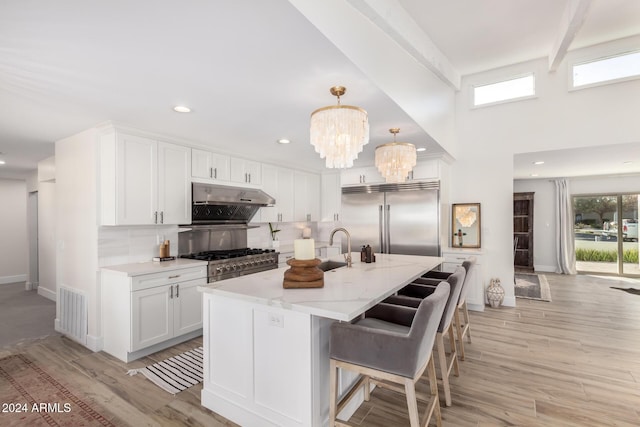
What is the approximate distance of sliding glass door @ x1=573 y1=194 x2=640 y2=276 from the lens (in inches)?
279

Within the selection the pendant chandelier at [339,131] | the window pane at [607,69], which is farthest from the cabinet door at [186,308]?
the window pane at [607,69]

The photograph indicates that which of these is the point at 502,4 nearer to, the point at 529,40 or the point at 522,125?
the point at 529,40

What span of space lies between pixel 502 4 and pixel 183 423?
4.81 metres

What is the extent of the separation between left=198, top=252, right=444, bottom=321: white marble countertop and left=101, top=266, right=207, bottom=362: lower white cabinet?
1.31 m

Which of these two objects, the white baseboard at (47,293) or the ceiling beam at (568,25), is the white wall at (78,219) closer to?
the white baseboard at (47,293)

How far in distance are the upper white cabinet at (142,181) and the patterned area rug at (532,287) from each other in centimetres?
571

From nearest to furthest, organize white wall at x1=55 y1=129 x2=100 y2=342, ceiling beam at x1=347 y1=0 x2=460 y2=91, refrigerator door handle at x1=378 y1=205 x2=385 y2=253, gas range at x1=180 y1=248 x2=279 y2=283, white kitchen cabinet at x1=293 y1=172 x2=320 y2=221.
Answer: ceiling beam at x1=347 y1=0 x2=460 y2=91 < white wall at x1=55 y1=129 x2=100 y2=342 < gas range at x1=180 y1=248 x2=279 y2=283 < refrigerator door handle at x1=378 y1=205 x2=385 y2=253 < white kitchen cabinet at x1=293 y1=172 x2=320 y2=221

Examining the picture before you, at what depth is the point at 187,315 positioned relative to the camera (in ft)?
11.6

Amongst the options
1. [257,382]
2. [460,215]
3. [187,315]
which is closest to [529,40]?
[460,215]

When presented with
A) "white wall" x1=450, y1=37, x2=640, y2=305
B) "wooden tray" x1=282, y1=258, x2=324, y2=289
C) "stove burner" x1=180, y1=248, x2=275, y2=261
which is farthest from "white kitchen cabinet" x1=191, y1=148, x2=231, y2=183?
"white wall" x1=450, y1=37, x2=640, y2=305

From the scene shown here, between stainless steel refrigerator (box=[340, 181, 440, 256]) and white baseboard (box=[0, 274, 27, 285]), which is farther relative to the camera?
white baseboard (box=[0, 274, 27, 285])

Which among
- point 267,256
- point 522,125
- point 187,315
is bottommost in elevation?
point 187,315

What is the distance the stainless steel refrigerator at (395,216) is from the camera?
4.81m

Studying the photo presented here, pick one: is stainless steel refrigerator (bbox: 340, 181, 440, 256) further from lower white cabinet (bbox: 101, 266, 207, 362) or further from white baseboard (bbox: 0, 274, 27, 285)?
white baseboard (bbox: 0, 274, 27, 285)
